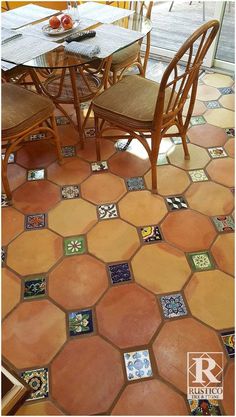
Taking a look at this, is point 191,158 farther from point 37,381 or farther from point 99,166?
point 37,381

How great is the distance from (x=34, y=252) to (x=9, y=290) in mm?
223

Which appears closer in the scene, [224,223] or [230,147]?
[224,223]

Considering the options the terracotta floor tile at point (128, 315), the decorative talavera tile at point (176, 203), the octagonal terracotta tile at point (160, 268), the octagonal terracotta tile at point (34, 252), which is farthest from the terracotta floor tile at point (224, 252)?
the octagonal terracotta tile at point (34, 252)

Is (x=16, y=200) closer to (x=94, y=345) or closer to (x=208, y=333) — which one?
(x=94, y=345)

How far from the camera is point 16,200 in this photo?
6.15ft

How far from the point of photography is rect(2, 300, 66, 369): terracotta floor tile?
1272 mm

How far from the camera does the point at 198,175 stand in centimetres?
199

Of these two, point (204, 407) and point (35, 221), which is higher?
point (35, 221)

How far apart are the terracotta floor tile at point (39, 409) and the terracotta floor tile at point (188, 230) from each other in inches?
34.4

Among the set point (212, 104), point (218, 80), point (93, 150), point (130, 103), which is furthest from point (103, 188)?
point (218, 80)

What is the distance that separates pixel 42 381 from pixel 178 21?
407 cm

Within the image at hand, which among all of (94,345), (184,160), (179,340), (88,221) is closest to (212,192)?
(184,160)

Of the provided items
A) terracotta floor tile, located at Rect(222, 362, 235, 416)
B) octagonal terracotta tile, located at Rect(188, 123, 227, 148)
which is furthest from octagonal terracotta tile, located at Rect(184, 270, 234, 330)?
octagonal terracotta tile, located at Rect(188, 123, 227, 148)

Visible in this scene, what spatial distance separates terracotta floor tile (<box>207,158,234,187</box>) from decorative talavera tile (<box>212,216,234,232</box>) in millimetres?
270
